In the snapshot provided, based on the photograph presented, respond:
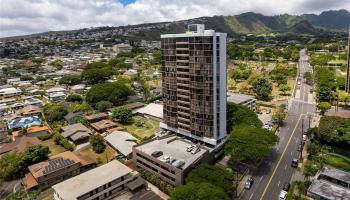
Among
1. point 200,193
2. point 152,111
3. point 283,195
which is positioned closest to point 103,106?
point 152,111

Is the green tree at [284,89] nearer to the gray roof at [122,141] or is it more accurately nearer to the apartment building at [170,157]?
the apartment building at [170,157]

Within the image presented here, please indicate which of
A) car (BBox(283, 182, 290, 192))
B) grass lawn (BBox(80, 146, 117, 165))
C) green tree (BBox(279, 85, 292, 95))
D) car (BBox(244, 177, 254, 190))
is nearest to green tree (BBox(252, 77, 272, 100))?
green tree (BBox(279, 85, 292, 95))

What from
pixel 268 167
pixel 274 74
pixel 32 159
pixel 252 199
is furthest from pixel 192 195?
pixel 274 74

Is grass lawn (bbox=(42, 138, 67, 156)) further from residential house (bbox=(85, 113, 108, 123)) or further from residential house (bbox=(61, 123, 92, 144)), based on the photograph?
residential house (bbox=(85, 113, 108, 123))

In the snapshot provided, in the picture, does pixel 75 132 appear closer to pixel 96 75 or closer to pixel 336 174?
pixel 336 174

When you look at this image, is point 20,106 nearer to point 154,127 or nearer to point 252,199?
point 154,127
